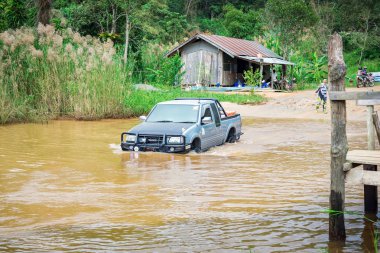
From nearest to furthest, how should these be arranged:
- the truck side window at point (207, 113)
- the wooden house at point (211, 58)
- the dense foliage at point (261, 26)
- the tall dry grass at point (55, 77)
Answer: the truck side window at point (207, 113) → the tall dry grass at point (55, 77) → the dense foliage at point (261, 26) → the wooden house at point (211, 58)

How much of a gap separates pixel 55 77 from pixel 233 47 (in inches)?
861

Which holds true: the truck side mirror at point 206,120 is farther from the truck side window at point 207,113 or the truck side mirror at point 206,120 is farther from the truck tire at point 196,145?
the truck tire at point 196,145

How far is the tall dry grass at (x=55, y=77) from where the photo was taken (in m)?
20.7

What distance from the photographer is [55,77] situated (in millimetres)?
21531

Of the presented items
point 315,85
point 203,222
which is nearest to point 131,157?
point 203,222

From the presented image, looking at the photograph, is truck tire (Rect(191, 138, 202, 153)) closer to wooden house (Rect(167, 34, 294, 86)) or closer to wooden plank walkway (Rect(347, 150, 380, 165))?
wooden plank walkway (Rect(347, 150, 380, 165))

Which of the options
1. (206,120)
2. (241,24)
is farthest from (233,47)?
(206,120)

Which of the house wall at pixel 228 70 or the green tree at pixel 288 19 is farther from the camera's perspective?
the green tree at pixel 288 19

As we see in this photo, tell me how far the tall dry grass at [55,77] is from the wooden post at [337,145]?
1472 centimetres

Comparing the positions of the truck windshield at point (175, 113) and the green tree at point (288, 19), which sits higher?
the green tree at point (288, 19)

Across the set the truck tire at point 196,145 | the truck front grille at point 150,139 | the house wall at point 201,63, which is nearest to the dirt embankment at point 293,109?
the house wall at point 201,63

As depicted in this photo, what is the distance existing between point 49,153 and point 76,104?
7421mm

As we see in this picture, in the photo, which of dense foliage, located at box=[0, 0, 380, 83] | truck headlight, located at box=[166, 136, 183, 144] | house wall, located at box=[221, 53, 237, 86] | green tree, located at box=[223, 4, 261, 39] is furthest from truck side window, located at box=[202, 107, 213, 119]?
green tree, located at box=[223, 4, 261, 39]

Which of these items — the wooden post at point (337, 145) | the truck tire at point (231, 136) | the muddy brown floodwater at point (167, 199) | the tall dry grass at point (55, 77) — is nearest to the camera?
the wooden post at point (337, 145)
